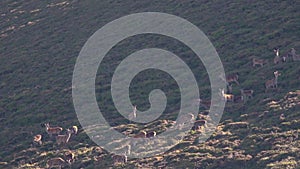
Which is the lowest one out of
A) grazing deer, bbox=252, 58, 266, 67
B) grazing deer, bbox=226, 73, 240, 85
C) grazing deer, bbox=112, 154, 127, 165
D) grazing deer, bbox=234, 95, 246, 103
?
grazing deer, bbox=112, 154, 127, 165

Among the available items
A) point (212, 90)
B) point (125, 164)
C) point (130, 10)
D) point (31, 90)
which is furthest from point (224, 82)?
point (130, 10)

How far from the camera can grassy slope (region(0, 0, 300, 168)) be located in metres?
22.1

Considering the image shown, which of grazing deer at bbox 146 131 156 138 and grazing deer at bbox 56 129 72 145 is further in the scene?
grazing deer at bbox 56 129 72 145

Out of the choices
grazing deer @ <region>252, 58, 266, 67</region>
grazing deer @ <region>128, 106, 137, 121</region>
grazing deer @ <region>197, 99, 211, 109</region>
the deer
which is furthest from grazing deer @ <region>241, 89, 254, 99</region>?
grazing deer @ <region>128, 106, 137, 121</region>

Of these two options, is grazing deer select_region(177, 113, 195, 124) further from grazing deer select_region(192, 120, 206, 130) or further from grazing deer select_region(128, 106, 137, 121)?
grazing deer select_region(128, 106, 137, 121)

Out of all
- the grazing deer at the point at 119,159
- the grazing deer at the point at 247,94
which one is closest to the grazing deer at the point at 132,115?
the grazing deer at the point at 119,159

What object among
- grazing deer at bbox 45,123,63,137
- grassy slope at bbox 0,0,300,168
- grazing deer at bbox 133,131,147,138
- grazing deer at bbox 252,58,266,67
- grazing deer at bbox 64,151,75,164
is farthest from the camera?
grazing deer at bbox 252,58,266,67

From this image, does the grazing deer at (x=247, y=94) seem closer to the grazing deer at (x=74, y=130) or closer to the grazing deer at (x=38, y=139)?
the grazing deer at (x=74, y=130)

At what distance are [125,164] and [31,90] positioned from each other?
10910 mm

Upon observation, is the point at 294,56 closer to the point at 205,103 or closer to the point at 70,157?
the point at 205,103

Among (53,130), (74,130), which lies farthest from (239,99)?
(53,130)

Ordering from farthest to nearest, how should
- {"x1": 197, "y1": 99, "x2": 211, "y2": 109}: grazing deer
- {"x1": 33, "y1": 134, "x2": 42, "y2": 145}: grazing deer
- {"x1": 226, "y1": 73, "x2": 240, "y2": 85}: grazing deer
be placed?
{"x1": 226, "y1": 73, "x2": 240, "y2": 85}: grazing deer → {"x1": 197, "y1": 99, "x2": 211, "y2": 109}: grazing deer → {"x1": 33, "y1": 134, "x2": 42, "y2": 145}: grazing deer

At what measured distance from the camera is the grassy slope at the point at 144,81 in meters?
22.1

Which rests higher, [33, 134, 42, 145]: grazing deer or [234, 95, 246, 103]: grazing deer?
[234, 95, 246, 103]: grazing deer
